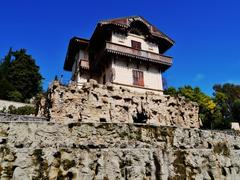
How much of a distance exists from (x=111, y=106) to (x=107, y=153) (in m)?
14.3

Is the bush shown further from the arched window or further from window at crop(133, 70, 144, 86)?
the arched window

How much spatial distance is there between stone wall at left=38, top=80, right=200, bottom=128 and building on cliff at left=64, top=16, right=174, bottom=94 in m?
2.38

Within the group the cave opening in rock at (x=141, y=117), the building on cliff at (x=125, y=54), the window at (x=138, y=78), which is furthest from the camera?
the window at (x=138, y=78)

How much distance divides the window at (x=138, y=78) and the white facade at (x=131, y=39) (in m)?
3.22

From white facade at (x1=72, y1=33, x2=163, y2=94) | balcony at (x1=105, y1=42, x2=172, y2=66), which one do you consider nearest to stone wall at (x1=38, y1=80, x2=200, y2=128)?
white facade at (x1=72, y1=33, x2=163, y2=94)

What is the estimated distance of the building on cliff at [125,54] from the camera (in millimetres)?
25016

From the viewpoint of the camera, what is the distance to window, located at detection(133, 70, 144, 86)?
25375 millimetres

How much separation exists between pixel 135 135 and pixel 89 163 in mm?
1695

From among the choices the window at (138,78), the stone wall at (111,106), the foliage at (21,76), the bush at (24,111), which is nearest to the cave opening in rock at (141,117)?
the stone wall at (111,106)

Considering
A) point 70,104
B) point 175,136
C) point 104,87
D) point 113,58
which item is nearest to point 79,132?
point 175,136

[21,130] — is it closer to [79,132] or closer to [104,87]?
[79,132]

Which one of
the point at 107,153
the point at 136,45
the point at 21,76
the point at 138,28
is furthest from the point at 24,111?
the point at 107,153

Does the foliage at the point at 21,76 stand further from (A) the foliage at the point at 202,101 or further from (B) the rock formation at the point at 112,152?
(B) the rock formation at the point at 112,152

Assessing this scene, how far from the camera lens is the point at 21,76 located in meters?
42.0
